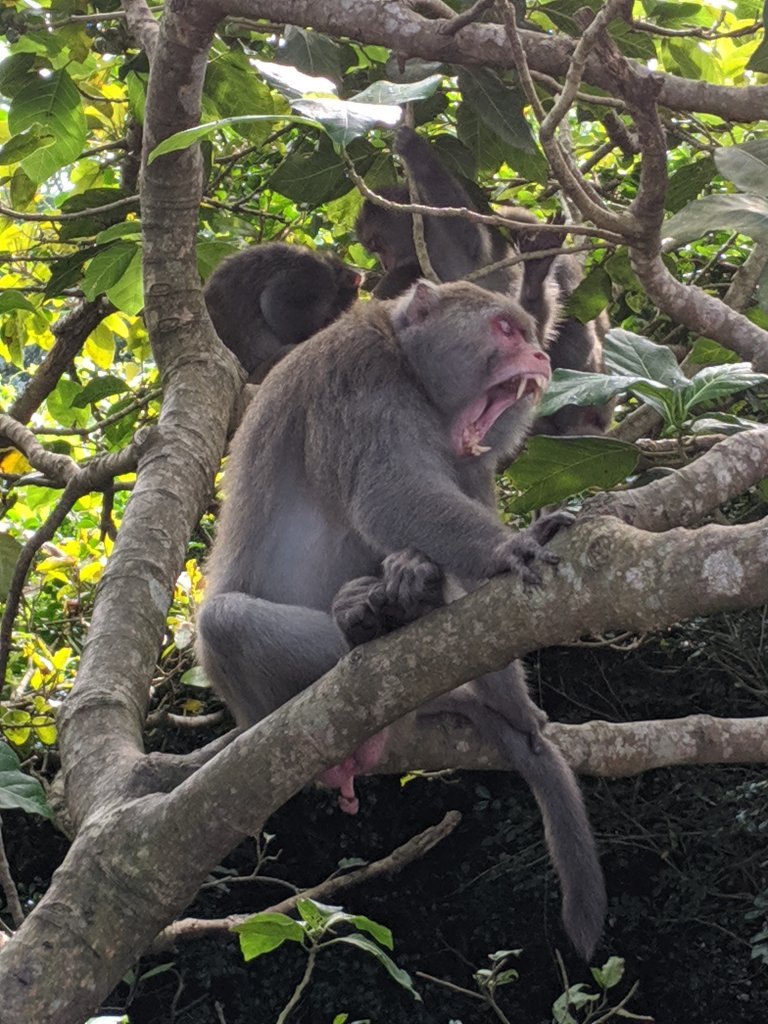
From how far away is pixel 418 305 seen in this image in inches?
138

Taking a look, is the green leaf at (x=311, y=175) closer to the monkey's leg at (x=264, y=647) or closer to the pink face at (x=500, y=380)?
the pink face at (x=500, y=380)

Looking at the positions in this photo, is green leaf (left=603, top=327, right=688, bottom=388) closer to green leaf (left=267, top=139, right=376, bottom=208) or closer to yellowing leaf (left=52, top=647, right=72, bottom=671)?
green leaf (left=267, top=139, right=376, bottom=208)

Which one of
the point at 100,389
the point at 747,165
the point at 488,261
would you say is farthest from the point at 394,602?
the point at 488,261

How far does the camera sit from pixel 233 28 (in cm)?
423

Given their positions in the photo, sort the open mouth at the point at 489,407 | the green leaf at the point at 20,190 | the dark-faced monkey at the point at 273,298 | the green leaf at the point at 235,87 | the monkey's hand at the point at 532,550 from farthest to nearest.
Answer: the dark-faced monkey at the point at 273,298 → the green leaf at the point at 20,190 → the green leaf at the point at 235,87 → the open mouth at the point at 489,407 → the monkey's hand at the point at 532,550

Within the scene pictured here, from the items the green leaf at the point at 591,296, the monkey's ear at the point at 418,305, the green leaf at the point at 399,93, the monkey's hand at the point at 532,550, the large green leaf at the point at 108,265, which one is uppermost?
the green leaf at the point at 399,93

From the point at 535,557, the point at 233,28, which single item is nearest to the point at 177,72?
the point at 233,28

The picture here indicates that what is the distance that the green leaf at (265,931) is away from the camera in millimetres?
2580

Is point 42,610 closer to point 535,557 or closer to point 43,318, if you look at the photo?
point 43,318

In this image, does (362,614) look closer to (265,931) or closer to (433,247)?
(265,931)

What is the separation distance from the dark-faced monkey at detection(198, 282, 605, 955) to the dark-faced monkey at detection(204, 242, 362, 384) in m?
2.68

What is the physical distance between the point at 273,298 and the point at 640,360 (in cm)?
366

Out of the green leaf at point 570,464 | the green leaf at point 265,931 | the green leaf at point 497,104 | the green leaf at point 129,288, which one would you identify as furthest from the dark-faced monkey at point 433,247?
the green leaf at point 265,931

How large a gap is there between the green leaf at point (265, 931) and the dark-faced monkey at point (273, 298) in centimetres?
388
